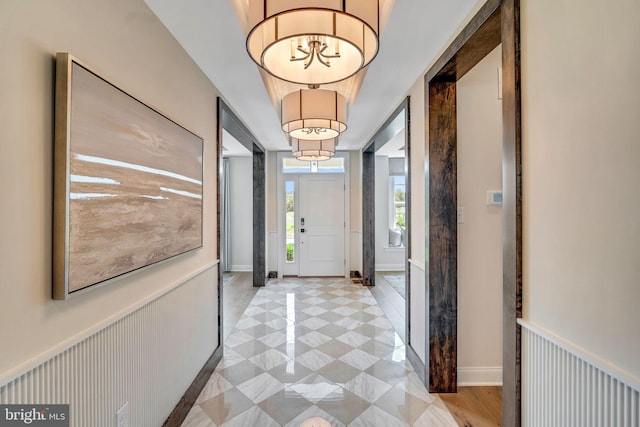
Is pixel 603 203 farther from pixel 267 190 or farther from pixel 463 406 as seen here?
pixel 267 190

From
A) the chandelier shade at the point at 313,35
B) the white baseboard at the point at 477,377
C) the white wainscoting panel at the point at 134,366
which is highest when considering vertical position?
the chandelier shade at the point at 313,35

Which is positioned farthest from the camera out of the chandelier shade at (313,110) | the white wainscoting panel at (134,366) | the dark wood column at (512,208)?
the chandelier shade at (313,110)

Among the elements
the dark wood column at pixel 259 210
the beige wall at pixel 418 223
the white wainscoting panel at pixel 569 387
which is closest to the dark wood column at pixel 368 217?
the dark wood column at pixel 259 210

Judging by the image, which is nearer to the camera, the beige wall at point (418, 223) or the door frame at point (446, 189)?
the door frame at point (446, 189)

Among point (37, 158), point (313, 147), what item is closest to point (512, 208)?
point (37, 158)

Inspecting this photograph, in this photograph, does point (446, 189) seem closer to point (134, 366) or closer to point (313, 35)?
point (313, 35)

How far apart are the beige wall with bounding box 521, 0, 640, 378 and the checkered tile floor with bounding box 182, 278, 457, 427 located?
129 cm

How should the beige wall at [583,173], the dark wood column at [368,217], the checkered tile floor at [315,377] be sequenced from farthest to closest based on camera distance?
the dark wood column at [368,217], the checkered tile floor at [315,377], the beige wall at [583,173]

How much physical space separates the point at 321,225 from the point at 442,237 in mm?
3708

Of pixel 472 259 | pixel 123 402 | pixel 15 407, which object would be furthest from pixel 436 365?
pixel 15 407

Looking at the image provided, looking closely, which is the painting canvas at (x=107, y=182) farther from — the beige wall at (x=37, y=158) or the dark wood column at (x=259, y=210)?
the dark wood column at (x=259, y=210)

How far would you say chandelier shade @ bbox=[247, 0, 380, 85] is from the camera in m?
1.02

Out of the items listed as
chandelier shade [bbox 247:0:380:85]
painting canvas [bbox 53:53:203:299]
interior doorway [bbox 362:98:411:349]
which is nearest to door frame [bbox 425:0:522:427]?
interior doorway [bbox 362:98:411:349]

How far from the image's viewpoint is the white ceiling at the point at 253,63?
1597mm
